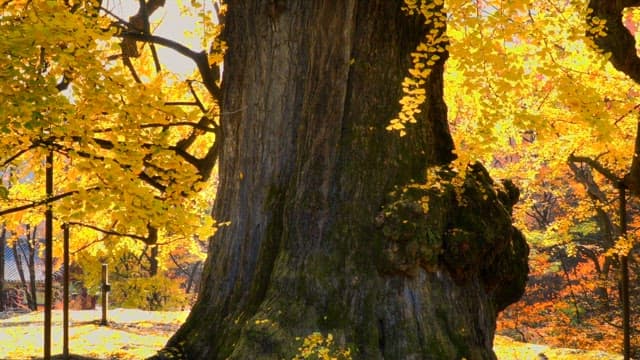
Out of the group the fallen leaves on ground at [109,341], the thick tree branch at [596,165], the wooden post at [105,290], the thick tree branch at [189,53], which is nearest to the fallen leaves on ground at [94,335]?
the fallen leaves on ground at [109,341]

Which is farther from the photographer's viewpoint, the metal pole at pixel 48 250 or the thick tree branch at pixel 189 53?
the thick tree branch at pixel 189 53

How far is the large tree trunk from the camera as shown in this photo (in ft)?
18.0

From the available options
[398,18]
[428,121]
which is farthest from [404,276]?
[398,18]

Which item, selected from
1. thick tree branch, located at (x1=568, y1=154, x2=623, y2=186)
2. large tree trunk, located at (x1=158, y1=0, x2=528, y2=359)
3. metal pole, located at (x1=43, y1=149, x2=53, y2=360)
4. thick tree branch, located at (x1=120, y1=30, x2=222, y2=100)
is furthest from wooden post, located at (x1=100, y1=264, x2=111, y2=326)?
thick tree branch, located at (x1=568, y1=154, x2=623, y2=186)

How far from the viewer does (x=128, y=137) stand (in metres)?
5.61

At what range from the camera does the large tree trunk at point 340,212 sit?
5480 millimetres

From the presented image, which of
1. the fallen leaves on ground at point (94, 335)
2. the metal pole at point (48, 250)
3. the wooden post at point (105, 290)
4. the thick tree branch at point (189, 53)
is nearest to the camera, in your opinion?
the metal pole at point (48, 250)

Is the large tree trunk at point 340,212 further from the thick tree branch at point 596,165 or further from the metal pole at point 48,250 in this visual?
the thick tree branch at point 596,165

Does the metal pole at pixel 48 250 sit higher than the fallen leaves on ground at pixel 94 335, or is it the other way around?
the metal pole at pixel 48 250

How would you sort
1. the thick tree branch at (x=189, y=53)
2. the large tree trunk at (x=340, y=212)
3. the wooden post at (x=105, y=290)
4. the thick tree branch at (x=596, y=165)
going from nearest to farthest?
1. the large tree trunk at (x=340, y=212)
2. the thick tree branch at (x=189, y=53)
3. the thick tree branch at (x=596, y=165)
4. the wooden post at (x=105, y=290)

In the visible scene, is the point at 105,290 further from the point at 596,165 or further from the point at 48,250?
the point at 596,165

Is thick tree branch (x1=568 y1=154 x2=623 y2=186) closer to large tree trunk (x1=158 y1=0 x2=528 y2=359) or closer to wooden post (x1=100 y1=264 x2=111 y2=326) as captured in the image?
large tree trunk (x1=158 y1=0 x2=528 y2=359)

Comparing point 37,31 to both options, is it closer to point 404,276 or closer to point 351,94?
point 351,94

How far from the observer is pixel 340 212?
5699 millimetres
